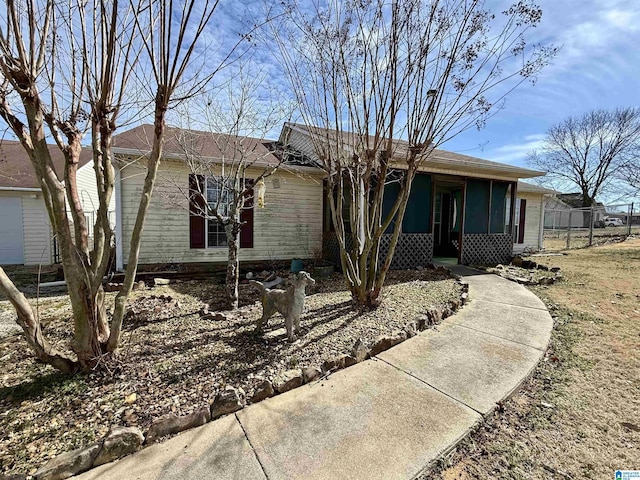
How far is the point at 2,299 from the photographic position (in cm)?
584

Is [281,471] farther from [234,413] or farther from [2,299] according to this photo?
[2,299]

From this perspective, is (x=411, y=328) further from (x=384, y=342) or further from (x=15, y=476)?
(x=15, y=476)

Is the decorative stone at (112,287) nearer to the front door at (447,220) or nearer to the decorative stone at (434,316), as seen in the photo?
the decorative stone at (434,316)

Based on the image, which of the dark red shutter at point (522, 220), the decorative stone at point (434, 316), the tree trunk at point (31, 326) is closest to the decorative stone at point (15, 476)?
the tree trunk at point (31, 326)

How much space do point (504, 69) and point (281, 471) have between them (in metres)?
5.07

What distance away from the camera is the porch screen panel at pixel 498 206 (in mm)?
9945

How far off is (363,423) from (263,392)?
2.79ft

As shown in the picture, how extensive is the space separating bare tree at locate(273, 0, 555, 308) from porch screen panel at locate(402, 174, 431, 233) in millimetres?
4156

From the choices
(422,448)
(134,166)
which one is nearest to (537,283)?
(422,448)

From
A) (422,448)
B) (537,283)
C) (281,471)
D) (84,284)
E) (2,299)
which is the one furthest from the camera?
(537,283)

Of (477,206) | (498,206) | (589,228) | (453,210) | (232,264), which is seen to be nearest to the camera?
(232,264)

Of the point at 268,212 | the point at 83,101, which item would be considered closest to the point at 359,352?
the point at 83,101

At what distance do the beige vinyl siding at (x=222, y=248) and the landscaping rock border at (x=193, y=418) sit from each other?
5.23 metres

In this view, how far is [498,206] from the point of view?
10.1m
